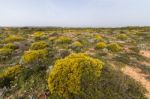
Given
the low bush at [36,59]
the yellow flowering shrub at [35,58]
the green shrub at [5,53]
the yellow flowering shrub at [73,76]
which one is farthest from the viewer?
the green shrub at [5,53]

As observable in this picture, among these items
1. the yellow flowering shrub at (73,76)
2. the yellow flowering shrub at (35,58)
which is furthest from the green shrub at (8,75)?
the yellow flowering shrub at (73,76)

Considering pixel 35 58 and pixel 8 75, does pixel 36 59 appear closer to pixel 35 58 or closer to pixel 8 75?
pixel 35 58

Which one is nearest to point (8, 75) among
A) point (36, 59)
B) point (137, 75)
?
point (36, 59)

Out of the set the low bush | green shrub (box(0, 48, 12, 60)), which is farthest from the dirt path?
green shrub (box(0, 48, 12, 60))

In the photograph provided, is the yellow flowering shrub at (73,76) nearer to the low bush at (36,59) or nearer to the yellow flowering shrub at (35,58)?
the low bush at (36,59)

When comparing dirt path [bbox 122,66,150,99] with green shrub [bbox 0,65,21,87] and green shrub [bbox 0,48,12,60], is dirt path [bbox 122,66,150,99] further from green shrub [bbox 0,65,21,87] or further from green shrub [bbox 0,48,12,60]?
green shrub [bbox 0,48,12,60]

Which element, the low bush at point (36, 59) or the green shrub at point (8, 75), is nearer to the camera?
the green shrub at point (8, 75)

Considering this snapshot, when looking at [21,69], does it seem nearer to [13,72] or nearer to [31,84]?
[13,72]

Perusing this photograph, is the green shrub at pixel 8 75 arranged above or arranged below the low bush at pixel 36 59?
below

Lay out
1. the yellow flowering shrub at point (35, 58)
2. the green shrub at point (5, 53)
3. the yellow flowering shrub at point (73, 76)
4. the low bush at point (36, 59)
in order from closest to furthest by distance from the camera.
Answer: the yellow flowering shrub at point (73, 76), the low bush at point (36, 59), the yellow flowering shrub at point (35, 58), the green shrub at point (5, 53)
